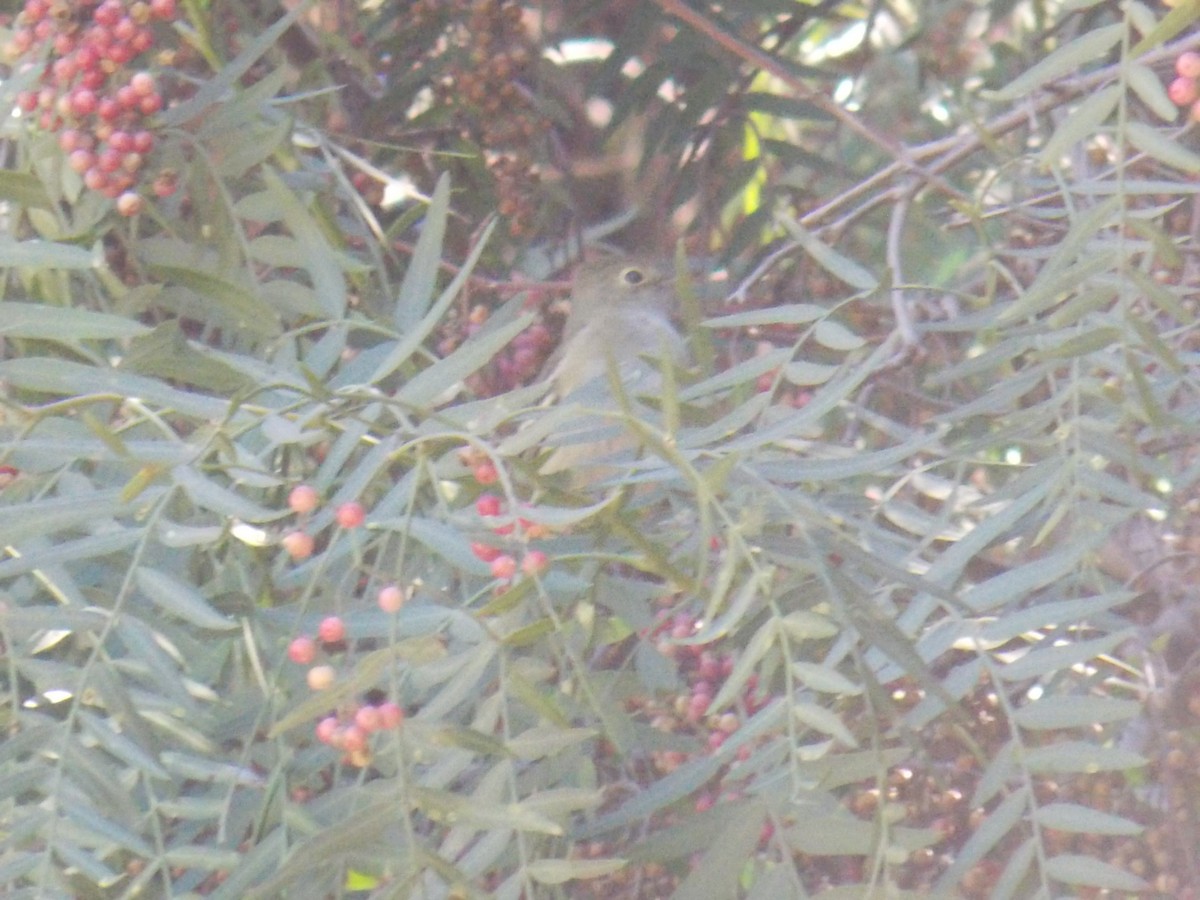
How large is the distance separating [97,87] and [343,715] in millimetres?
1057

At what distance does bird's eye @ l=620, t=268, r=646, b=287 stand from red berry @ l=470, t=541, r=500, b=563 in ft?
7.92

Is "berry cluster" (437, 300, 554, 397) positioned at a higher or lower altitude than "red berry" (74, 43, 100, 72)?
lower

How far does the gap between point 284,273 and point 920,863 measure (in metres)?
1.26

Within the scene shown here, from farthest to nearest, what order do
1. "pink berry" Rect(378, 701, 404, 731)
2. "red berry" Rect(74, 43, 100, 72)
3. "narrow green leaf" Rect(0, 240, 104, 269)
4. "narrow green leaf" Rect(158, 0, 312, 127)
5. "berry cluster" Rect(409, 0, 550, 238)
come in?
"berry cluster" Rect(409, 0, 550, 238), "narrow green leaf" Rect(158, 0, 312, 127), "red berry" Rect(74, 43, 100, 72), "narrow green leaf" Rect(0, 240, 104, 269), "pink berry" Rect(378, 701, 404, 731)

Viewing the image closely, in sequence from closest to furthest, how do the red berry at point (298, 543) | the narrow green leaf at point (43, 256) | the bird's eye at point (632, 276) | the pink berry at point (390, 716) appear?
the pink berry at point (390, 716) → the red berry at point (298, 543) → the narrow green leaf at point (43, 256) → the bird's eye at point (632, 276)

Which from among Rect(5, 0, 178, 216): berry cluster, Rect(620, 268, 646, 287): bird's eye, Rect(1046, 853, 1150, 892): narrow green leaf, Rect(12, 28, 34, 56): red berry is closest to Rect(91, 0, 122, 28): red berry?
Rect(5, 0, 178, 216): berry cluster

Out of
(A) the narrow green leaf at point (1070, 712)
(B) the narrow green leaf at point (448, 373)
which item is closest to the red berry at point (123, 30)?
(B) the narrow green leaf at point (448, 373)

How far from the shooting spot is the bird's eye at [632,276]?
402cm

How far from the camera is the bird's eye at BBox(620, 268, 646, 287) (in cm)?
402

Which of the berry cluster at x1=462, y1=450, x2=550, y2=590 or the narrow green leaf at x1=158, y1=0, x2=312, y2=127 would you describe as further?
the narrow green leaf at x1=158, y1=0, x2=312, y2=127

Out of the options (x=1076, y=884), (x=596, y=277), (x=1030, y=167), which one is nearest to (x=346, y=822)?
(x=1076, y=884)

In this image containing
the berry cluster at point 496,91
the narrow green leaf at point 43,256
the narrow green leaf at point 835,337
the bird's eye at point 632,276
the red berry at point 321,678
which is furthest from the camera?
the bird's eye at point 632,276

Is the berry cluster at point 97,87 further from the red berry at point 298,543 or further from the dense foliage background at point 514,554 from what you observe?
the red berry at point 298,543

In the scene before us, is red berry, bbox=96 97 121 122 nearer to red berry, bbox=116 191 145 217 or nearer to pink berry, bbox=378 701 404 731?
red berry, bbox=116 191 145 217
